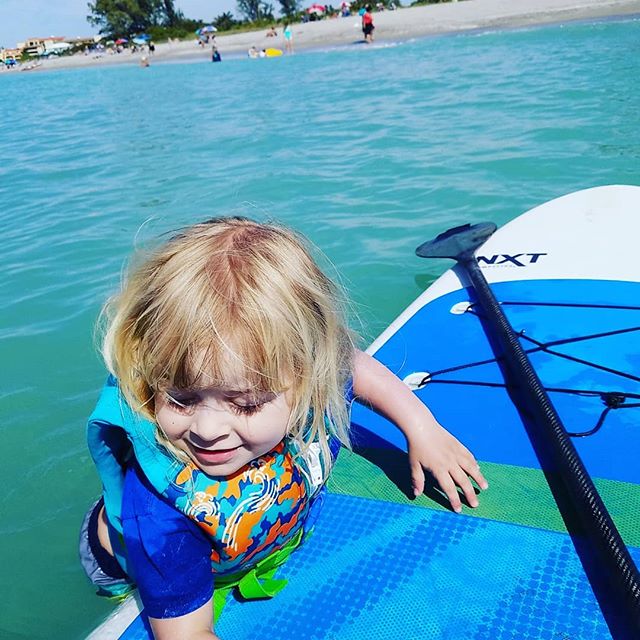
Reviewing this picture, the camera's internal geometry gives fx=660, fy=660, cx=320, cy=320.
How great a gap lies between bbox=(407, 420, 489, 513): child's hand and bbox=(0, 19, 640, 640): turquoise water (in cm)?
65

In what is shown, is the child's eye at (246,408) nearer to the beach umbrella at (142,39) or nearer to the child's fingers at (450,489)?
the child's fingers at (450,489)

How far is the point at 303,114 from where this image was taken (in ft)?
33.8

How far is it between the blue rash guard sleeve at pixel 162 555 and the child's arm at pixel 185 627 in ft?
0.04

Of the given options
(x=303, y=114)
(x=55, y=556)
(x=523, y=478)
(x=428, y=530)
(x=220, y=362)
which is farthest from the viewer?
(x=303, y=114)

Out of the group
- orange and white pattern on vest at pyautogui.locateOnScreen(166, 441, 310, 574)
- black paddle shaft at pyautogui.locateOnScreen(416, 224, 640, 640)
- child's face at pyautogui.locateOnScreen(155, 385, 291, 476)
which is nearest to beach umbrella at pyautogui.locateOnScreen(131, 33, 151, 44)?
black paddle shaft at pyautogui.locateOnScreen(416, 224, 640, 640)

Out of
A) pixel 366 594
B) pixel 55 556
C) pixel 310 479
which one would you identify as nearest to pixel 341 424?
pixel 310 479

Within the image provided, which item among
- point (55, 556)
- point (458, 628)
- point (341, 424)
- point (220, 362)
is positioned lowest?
point (55, 556)

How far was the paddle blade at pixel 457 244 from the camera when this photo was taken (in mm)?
3188

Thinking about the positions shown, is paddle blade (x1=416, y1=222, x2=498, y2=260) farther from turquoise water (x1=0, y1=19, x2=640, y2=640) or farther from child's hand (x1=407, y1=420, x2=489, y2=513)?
child's hand (x1=407, y1=420, x2=489, y2=513)

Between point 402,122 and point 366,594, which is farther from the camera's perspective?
point 402,122

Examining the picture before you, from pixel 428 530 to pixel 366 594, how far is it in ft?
0.77

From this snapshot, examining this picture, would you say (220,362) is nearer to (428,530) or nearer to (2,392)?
(428,530)

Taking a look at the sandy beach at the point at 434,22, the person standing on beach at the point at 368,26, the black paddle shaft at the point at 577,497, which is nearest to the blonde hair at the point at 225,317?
the black paddle shaft at the point at 577,497

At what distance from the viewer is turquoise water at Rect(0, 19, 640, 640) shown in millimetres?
2660
